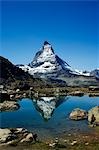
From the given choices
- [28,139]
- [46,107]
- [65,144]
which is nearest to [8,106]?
[46,107]

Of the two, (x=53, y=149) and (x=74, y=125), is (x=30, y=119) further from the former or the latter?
(x=53, y=149)

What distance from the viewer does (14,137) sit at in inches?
1021

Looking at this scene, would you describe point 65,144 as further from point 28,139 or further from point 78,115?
point 78,115

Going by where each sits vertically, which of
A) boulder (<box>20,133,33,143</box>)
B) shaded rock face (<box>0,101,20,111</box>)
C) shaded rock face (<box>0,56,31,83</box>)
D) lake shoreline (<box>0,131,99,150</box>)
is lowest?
lake shoreline (<box>0,131,99,150</box>)

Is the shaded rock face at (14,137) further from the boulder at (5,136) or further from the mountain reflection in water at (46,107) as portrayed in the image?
the mountain reflection in water at (46,107)

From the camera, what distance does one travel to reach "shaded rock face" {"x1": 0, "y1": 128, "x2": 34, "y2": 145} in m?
25.2

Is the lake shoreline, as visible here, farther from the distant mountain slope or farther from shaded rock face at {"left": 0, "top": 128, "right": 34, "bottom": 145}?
the distant mountain slope

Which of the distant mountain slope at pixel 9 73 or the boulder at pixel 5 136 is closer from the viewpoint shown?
the boulder at pixel 5 136

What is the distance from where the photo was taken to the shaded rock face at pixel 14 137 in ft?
82.7

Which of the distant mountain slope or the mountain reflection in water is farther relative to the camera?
the distant mountain slope

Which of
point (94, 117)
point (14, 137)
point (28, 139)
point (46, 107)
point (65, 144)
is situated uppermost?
point (46, 107)

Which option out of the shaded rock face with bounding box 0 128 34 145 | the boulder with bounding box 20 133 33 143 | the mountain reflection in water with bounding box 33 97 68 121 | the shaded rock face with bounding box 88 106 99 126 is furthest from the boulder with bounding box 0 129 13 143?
the mountain reflection in water with bounding box 33 97 68 121

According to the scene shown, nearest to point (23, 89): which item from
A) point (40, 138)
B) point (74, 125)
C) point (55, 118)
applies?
point (55, 118)

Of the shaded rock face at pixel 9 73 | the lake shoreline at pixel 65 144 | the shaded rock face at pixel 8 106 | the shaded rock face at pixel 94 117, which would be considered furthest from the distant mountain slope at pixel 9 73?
the lake shoreline at pixel 65 144
